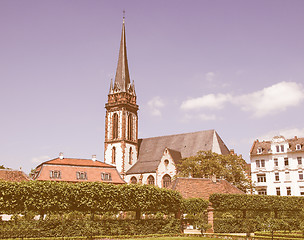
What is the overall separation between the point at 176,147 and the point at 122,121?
16.0 meters

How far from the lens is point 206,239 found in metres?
29.4

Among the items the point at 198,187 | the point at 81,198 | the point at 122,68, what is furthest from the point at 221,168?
the point at 122,68

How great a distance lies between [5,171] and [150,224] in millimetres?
32819

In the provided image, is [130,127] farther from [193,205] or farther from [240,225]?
[240,225]

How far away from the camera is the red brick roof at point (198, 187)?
4728cm

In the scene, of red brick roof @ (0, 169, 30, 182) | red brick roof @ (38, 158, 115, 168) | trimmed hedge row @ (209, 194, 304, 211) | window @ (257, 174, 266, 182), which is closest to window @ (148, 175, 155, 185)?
red brick roof @ (38, 158, 115, 168)

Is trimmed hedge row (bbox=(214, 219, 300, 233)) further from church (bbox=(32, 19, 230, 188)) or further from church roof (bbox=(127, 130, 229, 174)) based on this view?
church roof (bbox=(127, 130, 229, 174))

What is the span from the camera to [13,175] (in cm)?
5722

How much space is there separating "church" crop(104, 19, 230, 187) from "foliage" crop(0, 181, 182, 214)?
46744 millimetres

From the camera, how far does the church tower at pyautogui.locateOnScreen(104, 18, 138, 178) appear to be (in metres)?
93.0

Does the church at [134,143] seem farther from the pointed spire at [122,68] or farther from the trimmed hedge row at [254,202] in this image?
the trimmed hedge row at [254,202]

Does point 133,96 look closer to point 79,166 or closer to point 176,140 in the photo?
point 176,140

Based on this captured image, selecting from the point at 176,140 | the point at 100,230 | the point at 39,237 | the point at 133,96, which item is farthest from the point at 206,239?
the point at 133,96

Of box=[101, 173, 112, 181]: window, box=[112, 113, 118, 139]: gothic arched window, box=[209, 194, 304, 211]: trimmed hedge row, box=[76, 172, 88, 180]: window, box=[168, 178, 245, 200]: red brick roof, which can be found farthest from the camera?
box=[112, 113, 118, 139]: gothic arched window
